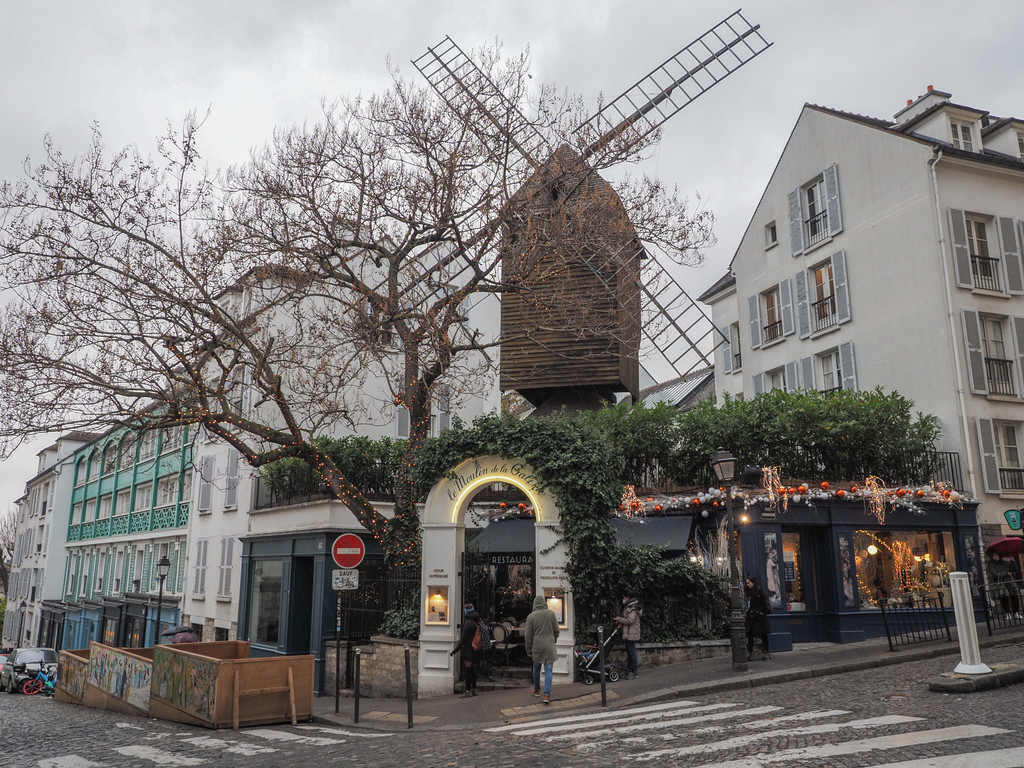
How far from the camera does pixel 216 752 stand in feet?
32.5

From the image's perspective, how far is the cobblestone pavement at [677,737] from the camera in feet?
24.3

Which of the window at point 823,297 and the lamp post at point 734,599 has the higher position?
the window at point 823,297

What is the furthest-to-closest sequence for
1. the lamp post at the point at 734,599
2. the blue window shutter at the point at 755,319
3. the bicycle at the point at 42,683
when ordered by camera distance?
the blue window shutter at the point at 755,319
the bicycle at the point at 42,683
the lamp post at the point at 734,599

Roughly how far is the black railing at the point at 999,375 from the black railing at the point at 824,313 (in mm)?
4313

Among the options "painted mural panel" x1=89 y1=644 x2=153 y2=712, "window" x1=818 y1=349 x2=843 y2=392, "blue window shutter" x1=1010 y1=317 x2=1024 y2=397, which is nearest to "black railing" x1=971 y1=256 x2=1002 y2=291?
"blue window shutter" x1=1010 y1=317 x2=1024 y2=397

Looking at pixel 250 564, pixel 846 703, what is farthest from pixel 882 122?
pixel 250 564

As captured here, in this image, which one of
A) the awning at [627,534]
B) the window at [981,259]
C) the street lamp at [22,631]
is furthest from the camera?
the street lamp at [22,631]

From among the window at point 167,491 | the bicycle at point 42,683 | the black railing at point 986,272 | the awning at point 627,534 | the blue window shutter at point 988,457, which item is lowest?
the bicycle at point 42,683

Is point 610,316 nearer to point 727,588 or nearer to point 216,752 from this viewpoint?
point 727,588

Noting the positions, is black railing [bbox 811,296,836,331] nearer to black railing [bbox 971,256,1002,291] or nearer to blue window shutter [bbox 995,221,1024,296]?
black railing [bbox 971,256,1002,291]

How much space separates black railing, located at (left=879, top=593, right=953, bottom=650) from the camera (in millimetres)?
15453

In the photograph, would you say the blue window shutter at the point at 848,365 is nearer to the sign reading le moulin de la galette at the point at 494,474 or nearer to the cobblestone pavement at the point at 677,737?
the cobblestone pavement at the point at 677,737

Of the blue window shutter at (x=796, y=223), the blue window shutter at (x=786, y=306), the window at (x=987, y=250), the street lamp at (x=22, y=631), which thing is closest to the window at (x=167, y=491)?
the blue window shutter at (x=786, y=306)

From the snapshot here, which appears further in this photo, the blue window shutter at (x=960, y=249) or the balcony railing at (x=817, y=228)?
the balcony railing at (x=817, y=228)
